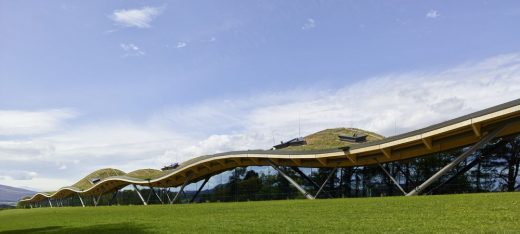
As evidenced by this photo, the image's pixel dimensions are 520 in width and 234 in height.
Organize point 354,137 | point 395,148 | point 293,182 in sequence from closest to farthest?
point 395,148 → point 293,182 → point 354,137

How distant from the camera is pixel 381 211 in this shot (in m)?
14.2

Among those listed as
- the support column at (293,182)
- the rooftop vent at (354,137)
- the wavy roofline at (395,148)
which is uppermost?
the rooftop vent at (354,137)

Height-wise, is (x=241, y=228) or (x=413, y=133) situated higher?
(x=413, y=133)

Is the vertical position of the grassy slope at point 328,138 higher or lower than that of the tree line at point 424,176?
higher

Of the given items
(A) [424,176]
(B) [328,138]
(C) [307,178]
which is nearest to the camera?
(A) [424,176]

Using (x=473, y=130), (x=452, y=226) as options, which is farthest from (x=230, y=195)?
(x=452, y=226)

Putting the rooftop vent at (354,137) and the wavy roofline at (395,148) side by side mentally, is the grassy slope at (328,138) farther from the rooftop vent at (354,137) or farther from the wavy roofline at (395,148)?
the wavy roofline at (395,148)

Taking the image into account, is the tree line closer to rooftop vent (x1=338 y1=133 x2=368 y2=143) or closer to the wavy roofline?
the wavy roofline

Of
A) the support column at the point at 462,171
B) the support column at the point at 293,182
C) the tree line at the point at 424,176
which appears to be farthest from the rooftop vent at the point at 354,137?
the support column at the point at 462,171

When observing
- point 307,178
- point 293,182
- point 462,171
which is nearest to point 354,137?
point 307,178

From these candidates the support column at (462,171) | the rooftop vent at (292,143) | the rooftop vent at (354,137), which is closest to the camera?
the support column at (462,171)

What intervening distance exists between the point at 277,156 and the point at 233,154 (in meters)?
6.04

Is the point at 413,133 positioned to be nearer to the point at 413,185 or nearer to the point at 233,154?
the point at 413,185

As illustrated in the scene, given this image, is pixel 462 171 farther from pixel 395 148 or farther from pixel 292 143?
pixel 292 143
